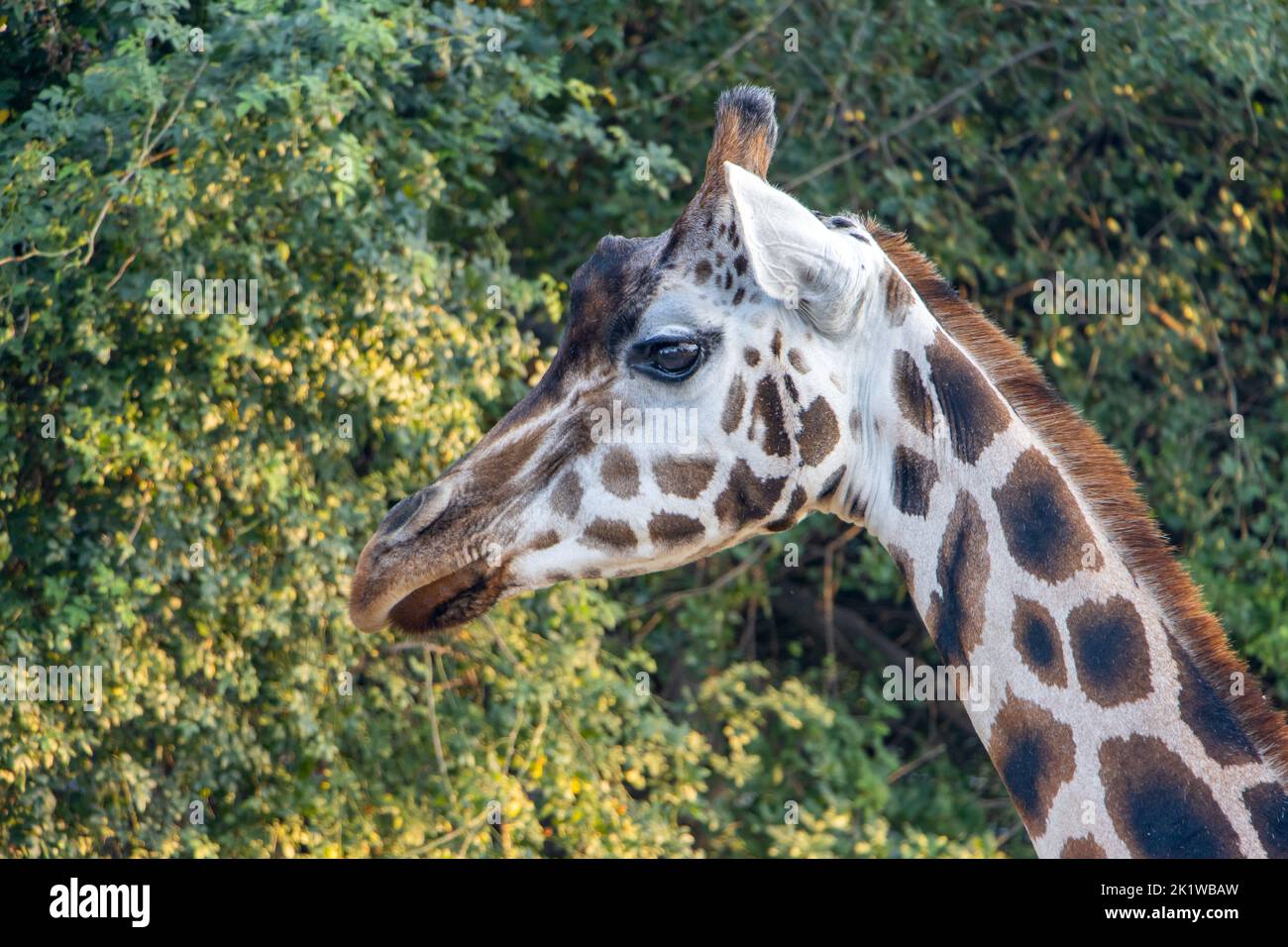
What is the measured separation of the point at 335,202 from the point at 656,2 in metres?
1.98

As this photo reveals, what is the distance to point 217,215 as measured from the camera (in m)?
4.60

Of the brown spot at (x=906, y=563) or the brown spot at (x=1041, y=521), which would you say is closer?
the brown spot at (x=1041, y=521)

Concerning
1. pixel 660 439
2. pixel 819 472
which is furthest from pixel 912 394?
pixel 660 439

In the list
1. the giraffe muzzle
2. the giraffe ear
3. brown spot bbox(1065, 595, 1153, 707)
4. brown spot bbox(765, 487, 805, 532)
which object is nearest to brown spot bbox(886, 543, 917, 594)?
brown spot bbox(765, 487, 805, 532)

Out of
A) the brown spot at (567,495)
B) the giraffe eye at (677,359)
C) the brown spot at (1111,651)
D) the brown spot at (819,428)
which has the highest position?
the giraffe eye at (677,359)

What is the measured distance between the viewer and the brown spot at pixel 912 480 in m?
2.54

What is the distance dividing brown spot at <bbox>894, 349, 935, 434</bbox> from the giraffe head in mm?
80

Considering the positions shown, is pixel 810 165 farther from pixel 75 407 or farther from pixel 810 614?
pixel 75 407

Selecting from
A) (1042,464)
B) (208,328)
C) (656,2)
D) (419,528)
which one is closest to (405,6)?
(208,328)

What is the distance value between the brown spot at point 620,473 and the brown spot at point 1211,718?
2.88ft

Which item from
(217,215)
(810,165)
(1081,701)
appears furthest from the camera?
(810,165)

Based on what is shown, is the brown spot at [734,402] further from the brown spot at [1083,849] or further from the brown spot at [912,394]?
the brown spot at [1083,849]

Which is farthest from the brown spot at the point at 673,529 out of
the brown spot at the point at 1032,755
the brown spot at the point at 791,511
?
the brown spot at the point at 1032,755

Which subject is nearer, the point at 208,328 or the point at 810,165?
the point at 208,328
